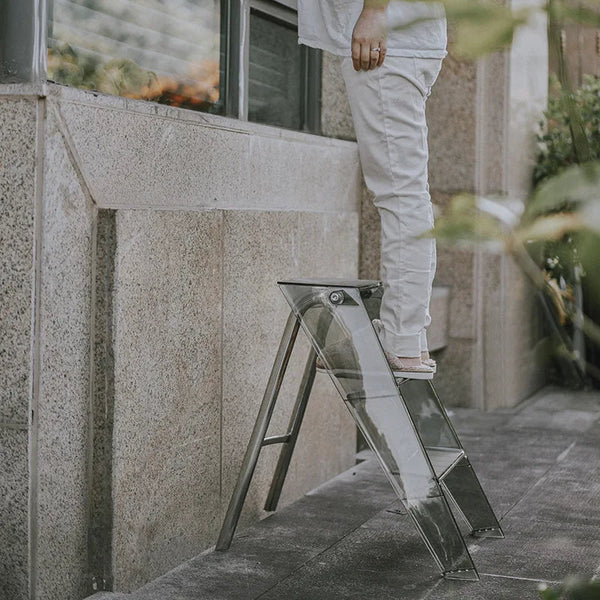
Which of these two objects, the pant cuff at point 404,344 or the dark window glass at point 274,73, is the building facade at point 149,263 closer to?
the dark window glass at point 274,73

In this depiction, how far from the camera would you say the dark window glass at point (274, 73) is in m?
4.29

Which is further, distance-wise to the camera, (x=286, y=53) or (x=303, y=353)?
(x=286, y=53)

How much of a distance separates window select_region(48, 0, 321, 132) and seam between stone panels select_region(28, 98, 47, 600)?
0.33 metres

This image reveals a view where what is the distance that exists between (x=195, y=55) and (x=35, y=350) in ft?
4.98

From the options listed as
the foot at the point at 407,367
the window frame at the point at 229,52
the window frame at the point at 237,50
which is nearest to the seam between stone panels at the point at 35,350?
the window frame at the point at 229,52

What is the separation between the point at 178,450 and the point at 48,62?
1.26 metres

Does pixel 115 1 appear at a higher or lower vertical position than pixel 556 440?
higher

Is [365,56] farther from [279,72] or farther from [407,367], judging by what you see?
[279,72]

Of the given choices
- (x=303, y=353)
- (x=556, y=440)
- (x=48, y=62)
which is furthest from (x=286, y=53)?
(x=556, y=440)

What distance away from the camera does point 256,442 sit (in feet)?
11.5

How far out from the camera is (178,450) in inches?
133

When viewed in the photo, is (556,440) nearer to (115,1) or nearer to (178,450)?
(178,450)

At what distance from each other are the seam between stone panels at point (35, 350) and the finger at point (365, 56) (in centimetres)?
101

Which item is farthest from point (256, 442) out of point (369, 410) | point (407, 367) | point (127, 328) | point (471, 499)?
point (471, 499)
